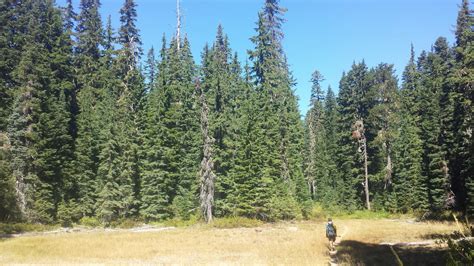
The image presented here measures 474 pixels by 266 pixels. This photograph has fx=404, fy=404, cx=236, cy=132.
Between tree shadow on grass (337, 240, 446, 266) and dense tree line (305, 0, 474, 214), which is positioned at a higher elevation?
dense tree line (305, 0, 474, 214)

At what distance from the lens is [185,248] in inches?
995

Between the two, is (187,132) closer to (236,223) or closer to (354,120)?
(236,223)

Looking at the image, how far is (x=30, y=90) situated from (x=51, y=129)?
15.4 ft

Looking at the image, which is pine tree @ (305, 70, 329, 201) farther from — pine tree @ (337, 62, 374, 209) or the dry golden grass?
the dry golden grass

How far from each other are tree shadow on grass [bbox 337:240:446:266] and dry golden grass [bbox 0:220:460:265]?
1.30 metres

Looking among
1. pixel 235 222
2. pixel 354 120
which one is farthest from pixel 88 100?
pixel 354 120

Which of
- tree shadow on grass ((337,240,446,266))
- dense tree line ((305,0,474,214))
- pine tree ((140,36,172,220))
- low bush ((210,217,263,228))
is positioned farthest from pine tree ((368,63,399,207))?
tree shadow on grass ((337,240,446,266))

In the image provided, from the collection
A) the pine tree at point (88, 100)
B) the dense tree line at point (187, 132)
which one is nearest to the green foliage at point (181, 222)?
the dense tree line at point (187, 132)

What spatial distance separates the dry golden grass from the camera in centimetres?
2052

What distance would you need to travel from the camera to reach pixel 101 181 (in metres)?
44.4

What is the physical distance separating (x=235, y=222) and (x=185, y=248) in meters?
15.5

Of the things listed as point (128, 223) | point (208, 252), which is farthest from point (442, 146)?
point (128, 223)

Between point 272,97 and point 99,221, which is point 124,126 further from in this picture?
point 272,97

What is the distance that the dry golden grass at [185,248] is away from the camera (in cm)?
2052
